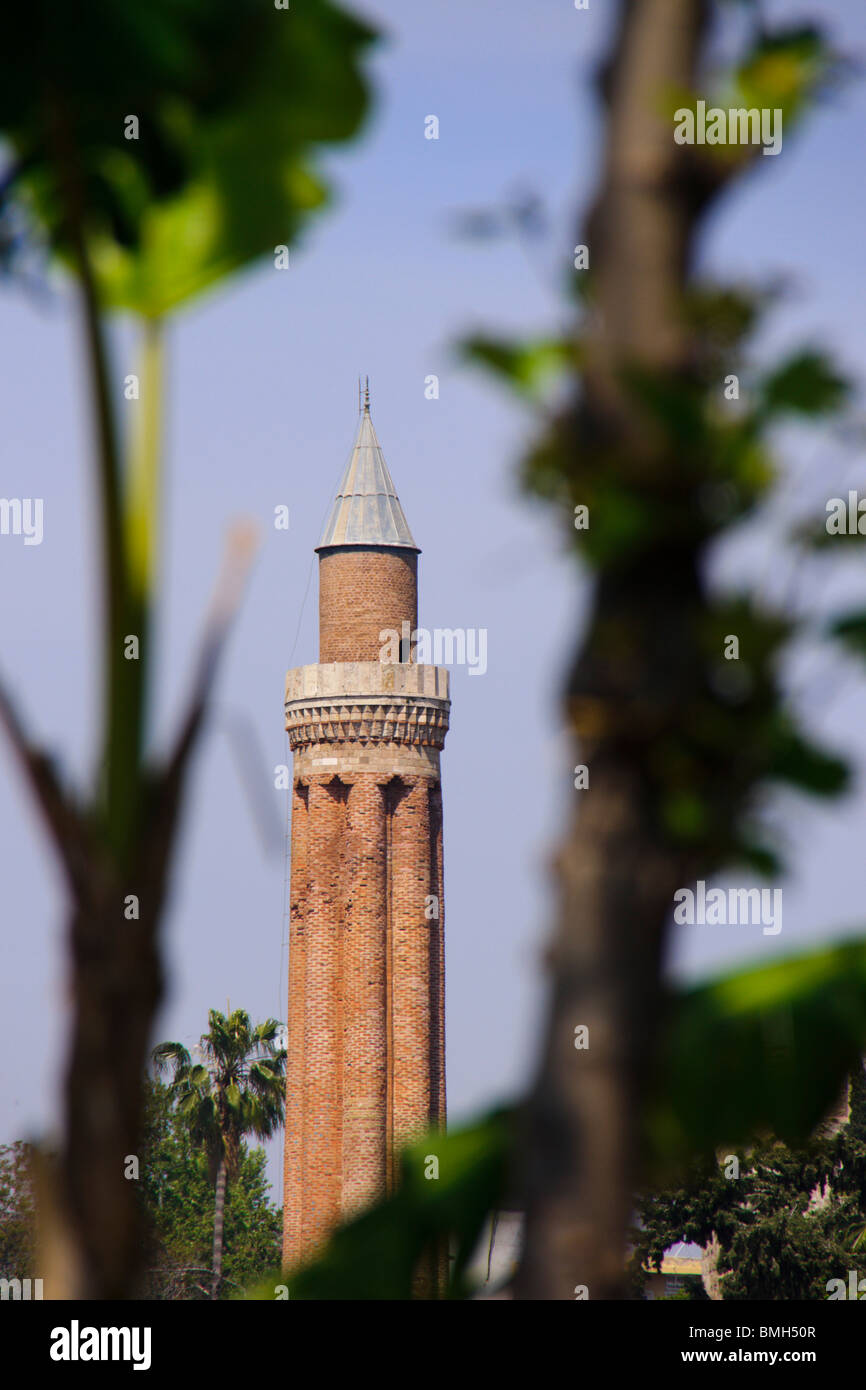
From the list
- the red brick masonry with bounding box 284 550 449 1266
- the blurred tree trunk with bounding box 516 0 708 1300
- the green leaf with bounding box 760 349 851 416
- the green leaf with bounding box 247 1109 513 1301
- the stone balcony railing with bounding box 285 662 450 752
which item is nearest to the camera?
the blurred tree trunk with bounding box 516 0 708 1300

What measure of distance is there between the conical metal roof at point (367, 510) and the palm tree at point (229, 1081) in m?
16.1

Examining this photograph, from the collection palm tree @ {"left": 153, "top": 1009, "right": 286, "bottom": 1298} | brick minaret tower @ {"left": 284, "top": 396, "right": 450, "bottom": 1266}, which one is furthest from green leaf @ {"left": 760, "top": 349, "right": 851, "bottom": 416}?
palm tree @ {"left": 153, "top": 1009, "right": 286, "bottom": 1298}

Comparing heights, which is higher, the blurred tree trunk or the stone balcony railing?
the stone balcony railing

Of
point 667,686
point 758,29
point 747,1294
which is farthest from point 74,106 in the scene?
point 747,1294

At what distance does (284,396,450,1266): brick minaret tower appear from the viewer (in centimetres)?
3378

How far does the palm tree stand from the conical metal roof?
16.1m

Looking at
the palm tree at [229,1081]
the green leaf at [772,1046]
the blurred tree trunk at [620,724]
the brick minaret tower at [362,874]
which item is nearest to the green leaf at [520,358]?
the blurred tree trunk at [620,724]

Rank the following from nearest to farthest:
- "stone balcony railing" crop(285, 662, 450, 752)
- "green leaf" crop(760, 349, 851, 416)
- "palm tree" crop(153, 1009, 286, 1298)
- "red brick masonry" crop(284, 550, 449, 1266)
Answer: "green leaf" crop(760, 349, 851, 416)
"red brick masonry" crop(284, 550, 449, 1266)
"stone balcony railing" crop(285, 662, 450, 752)
"palm tree" crop(153, 1009, 286, 1298)

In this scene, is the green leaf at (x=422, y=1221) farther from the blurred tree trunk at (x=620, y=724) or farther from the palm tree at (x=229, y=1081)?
the palm tree at (x=229, y=1081)

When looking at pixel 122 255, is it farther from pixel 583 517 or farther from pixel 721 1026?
pixel 721 1026

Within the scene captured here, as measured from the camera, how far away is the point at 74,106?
287cm

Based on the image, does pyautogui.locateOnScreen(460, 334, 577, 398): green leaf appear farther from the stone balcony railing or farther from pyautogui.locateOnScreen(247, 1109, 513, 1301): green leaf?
the stone balcony railing

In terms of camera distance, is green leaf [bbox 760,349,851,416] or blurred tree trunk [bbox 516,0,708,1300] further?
green leaf [bbox 760,349,851,416]
